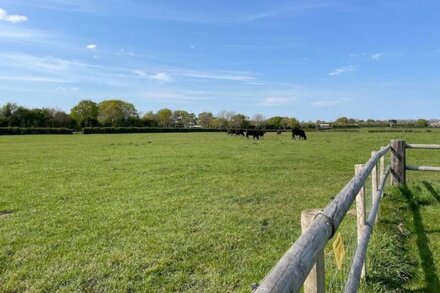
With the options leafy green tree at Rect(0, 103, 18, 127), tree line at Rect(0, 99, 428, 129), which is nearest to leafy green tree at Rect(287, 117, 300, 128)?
tree line at Rect(0, 99, 428, 129)

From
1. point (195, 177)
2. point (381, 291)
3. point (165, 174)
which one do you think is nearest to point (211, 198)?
point (195, 177)

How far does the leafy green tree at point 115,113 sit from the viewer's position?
108m

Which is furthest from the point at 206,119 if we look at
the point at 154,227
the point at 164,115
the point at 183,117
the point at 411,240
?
the point at 411,240

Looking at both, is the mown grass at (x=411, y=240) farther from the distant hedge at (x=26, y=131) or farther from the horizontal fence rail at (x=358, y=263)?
the distant hedge at (x=26, y=131)

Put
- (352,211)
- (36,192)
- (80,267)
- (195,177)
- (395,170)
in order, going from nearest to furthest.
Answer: (80,267), (352,211), (395,170), (36,192), (195,177)

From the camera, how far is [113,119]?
110875 mm

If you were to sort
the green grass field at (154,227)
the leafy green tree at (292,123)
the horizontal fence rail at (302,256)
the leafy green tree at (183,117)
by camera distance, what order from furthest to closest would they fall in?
the leafy green tree at (183,117)
the leafy green tree at (292,123)
the green grass field at (154,227)
the horizontal fence rail at (302,256)

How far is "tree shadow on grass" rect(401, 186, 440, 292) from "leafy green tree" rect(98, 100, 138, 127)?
101m

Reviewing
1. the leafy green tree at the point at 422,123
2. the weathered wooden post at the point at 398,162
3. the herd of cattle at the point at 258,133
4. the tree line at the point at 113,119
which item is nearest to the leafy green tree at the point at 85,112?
the tree line at the point at 113,119

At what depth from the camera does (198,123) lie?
440 feet

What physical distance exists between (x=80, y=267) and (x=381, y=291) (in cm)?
353

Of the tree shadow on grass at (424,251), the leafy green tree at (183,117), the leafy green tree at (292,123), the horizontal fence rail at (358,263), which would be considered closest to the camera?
the horizontal fence rail at (358,263)

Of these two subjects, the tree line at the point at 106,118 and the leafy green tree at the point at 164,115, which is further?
the leafy green tree at the point at 164,115

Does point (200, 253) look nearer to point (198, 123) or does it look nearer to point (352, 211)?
point (352, 211)
